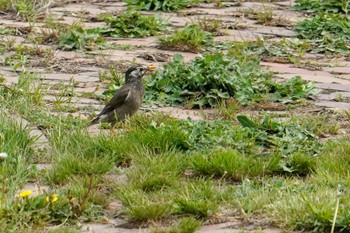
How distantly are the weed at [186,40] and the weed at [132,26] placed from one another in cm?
56

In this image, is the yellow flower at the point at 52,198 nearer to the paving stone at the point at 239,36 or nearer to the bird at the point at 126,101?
the bird at the point at 126,101

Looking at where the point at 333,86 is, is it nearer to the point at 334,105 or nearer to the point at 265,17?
the point at 334,105

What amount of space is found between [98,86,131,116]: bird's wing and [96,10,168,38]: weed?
2.75m

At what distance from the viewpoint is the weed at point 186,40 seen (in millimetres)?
9609

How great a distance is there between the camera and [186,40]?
9.63m

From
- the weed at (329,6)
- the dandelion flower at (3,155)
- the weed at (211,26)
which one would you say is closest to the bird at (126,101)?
the dandelion flower at (3,155)

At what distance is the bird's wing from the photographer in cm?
724

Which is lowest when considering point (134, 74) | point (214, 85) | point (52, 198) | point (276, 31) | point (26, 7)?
point (276, 31)

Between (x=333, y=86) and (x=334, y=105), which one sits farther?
(x=333, y=86)

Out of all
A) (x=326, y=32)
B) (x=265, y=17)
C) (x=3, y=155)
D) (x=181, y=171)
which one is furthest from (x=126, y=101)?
(x=265, y=17)

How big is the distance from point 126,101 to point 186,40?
2.51 m

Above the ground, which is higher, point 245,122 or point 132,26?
point 245,122

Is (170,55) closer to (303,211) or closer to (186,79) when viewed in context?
(186,79)

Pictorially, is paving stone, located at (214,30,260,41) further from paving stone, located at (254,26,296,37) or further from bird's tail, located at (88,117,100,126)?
bird's tail, located at (88,117,100,126)
